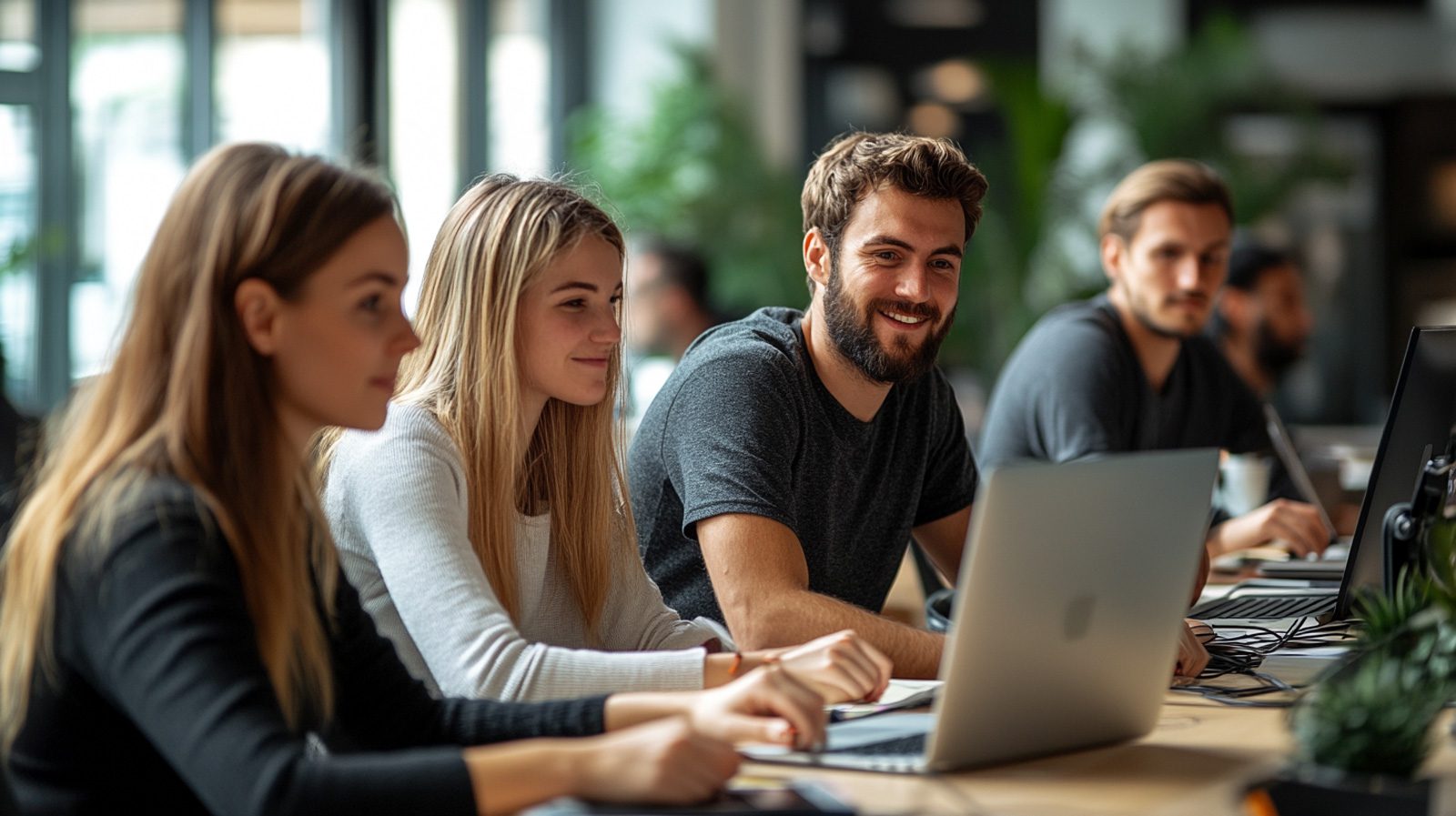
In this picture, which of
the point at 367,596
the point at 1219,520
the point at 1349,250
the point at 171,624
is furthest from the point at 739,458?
the point at 1349,250

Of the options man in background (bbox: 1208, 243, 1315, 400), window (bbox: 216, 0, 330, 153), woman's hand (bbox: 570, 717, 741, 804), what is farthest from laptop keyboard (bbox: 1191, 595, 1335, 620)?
window (bbox: 216, 0, 330, 153)

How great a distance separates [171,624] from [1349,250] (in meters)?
8.85

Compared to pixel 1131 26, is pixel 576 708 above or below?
below

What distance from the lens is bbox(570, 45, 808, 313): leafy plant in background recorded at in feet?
23.4

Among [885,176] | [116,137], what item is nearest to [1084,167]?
[116,137]

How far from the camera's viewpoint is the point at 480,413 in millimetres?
1790

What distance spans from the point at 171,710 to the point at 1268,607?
1626mm

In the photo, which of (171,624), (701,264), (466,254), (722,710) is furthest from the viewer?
(701,264)

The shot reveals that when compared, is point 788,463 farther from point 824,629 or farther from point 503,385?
point 503,385

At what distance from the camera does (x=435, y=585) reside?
159 cm

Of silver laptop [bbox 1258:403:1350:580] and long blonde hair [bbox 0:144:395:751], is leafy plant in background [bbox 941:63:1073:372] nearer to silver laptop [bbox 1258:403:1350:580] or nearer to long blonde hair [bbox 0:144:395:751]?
silver laptop [bbox 1258:403:1350:580]

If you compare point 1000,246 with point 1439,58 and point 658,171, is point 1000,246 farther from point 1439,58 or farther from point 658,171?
point 1439,58

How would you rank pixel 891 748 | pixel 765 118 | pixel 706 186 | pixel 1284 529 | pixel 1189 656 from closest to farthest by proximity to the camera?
1. pixel 891 748
2. pixel 1189 656
3. pixel 1284 529
4. pixel 706 186
5. pixel 765 118

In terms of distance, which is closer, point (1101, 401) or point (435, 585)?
point (435, 585)
